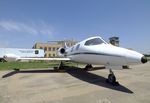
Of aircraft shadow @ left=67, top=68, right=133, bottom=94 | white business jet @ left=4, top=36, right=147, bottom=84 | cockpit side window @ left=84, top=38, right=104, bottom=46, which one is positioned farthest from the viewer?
cockpit side window @ left=84, top=38, right=104, bottom=46

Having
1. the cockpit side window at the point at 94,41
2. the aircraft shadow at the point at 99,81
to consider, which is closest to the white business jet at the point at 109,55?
the cockpit side window at the point at 94,41

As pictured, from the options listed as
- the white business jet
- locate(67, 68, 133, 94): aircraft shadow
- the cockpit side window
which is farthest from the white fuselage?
locate(67, 68, 133, 94): aircraft shadow

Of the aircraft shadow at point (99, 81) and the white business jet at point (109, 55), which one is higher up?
the white business jet at point (109, 55)

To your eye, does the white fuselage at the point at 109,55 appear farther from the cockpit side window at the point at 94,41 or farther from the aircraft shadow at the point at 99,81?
the aircraft shadow at the point at 99,81

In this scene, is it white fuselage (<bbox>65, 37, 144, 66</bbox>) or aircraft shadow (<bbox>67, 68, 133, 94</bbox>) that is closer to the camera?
white fuselage (<bbox>65, 37, 144, 66</bbox>)

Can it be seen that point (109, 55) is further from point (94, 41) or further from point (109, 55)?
point (94, 41)

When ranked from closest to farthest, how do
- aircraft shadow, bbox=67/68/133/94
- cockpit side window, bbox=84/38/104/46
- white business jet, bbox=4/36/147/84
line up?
white business jet, bbox=4/36/147/84
aircraft shadow, bbox=67/68/133/94
cockpit side window, bbox=84/38/104/46

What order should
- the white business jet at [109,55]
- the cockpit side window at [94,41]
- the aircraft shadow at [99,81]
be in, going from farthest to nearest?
the cockpit side window at [94,41] → the aircraft shadow at [99,81] → the white business jet at [109,55]

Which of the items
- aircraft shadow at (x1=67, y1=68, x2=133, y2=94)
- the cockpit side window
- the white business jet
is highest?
the cockpit side window

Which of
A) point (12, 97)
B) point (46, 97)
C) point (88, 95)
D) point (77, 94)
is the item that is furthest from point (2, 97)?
point (88, 95)

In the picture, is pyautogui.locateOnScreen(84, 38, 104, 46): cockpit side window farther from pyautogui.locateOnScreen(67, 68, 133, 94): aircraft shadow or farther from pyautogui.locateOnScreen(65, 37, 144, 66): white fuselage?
pyautogui.locateOnScreen(67, 68, 133, 94): aircraft shadow

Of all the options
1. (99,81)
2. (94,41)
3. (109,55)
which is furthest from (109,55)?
(94,41)

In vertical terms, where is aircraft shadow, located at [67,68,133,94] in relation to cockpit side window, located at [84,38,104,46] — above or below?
below

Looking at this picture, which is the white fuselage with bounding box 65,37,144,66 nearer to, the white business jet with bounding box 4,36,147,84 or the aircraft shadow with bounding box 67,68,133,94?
the white business jet with bounding box 4,36,147,84
